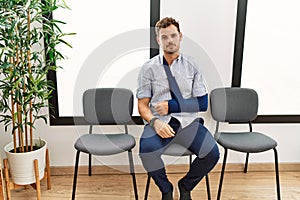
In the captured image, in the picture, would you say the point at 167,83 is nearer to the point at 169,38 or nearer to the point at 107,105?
the point at 169,38

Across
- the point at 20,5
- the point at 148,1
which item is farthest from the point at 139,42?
the point at 20,5

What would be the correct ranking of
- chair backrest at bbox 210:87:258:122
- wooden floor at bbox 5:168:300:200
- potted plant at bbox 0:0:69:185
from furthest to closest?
chair backrest at bbox 210:87:258:122
wooden floor at bbox 5:168:300:200
potted plant at bbox 0:0:69:185

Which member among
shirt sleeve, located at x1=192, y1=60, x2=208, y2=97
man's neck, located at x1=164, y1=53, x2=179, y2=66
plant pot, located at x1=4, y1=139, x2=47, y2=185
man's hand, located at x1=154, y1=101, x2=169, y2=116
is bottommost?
plant pot, located at x1=4, y1=139, x2=47, y2=185

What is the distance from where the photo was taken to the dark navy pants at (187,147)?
2037 millimetres

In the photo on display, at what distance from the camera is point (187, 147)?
2.11 m

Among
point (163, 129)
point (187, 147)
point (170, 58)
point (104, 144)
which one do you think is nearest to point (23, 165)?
point (104, 144)

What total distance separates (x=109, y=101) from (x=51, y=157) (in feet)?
2.44

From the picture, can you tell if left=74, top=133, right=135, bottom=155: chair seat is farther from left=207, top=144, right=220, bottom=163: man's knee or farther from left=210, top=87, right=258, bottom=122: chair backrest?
left=210, top=87, right=258, bottom=122: chair backrest

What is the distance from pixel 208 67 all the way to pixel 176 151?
0.87 meters

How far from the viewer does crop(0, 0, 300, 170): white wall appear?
246 cm

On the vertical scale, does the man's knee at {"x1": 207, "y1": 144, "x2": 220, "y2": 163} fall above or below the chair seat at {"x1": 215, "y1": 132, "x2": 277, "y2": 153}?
below

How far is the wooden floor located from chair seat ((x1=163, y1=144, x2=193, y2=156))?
48 cm

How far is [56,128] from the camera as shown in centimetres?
260

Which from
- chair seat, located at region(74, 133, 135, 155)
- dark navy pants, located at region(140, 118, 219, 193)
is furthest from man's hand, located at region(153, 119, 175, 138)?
chair seat, located at region(74, 133, 135, 155)
